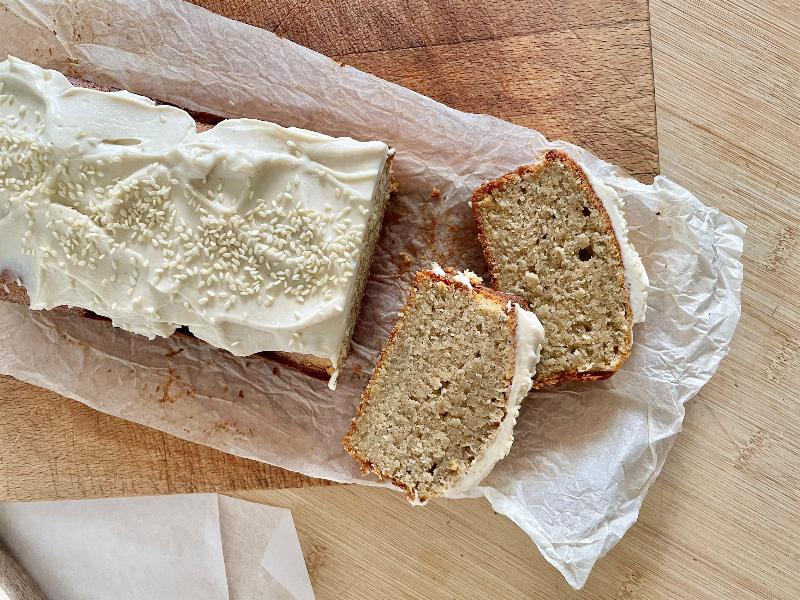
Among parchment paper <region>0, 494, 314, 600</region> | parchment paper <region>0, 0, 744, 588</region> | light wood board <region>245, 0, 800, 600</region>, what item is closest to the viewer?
parchment paper <region>0, 0, 744, 588</region>

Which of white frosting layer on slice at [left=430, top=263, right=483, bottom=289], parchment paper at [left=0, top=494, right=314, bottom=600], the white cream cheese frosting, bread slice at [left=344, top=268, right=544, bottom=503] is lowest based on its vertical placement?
parchment paper at [left=0, top=494, right=314, bottom=600]

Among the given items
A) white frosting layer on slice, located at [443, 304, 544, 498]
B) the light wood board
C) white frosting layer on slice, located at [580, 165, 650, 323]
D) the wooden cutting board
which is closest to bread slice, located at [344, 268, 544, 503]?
white frosting layer on slice, located at [443, 304, 544, 498]

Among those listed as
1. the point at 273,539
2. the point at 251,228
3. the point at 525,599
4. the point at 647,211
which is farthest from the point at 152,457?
the point at 647,211

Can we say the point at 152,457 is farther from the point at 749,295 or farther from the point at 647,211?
the point at 749,295

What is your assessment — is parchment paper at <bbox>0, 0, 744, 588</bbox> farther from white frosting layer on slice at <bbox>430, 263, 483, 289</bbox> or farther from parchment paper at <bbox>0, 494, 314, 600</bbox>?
parchment paper at <bbox>0, 494, 314, 600</bbox>

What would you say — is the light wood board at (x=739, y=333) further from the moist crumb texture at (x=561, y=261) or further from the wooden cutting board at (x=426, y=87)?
the moist crumb texture at (x=561, y=261)

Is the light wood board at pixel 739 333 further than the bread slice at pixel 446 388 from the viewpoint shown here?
Yes

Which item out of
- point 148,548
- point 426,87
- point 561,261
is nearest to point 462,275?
point 561,261

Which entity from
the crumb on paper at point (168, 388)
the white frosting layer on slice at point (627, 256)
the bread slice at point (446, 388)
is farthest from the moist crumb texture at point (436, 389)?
the crumb on paper at point (168, 388)
